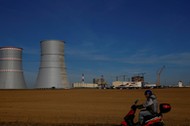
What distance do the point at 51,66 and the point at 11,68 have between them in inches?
355

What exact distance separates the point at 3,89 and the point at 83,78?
7817 cm

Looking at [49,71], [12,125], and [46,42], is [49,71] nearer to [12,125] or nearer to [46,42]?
[46,42]

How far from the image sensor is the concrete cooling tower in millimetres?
57688

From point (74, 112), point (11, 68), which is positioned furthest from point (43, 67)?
point (74, 112)

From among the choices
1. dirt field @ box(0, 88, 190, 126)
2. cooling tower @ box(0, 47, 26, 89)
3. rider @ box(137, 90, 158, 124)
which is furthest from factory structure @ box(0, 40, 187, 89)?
A: rider @ box(137, 90, 158, 124)

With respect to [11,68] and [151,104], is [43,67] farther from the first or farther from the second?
[151,104]

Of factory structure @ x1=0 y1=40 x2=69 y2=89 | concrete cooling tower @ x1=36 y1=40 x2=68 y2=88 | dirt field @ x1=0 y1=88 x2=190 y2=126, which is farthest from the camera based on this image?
factory structure @ x1=0 y1=40 x2=69 y2=89

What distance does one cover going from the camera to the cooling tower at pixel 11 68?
59.3m

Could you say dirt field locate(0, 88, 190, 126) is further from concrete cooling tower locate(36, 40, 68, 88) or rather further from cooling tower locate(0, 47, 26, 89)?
cooling tower locate(0, 47, 26, 89)

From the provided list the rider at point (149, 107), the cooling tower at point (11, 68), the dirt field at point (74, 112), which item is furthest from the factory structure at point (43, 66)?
the rider at point (149, 107)

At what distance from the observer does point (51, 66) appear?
59094mm

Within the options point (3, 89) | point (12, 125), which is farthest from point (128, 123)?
point (3, 89)

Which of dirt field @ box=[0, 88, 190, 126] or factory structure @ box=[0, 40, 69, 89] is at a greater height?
factory structure @ box=[0, 40, 69, 89]

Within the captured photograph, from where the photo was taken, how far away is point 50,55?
57750 millimetres
